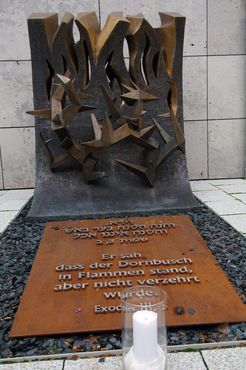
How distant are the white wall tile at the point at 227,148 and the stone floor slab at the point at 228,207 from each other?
1849 millimetres

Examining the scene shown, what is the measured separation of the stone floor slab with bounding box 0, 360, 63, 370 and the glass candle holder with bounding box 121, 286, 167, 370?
0.47 meters

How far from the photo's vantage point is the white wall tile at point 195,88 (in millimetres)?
6312

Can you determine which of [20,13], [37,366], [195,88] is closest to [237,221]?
[37,366]

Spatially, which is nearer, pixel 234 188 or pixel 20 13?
pixel 234 188

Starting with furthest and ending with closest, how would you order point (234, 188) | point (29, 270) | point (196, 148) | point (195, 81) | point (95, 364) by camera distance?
point (196, 148) → point (195, 81) → point (234, 188) → point (29, 270) → point (95, 364)

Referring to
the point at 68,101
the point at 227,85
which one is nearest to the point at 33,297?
the point at 68,101

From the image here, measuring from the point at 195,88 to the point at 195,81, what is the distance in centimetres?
11

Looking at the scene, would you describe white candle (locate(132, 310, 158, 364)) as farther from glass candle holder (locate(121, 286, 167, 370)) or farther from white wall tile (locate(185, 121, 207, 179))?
white wall tile (locate(185, 121, 207, 179))

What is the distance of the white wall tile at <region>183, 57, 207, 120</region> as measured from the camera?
6312mm

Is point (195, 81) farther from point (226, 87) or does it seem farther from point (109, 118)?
point (109, 118)

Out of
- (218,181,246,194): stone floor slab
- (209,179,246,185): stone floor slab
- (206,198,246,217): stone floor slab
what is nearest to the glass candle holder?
(206,198,246,217): stone floor slab

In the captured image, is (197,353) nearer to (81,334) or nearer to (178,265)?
(81,334)

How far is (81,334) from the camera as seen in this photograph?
2.12 m

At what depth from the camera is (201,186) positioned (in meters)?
5.97
